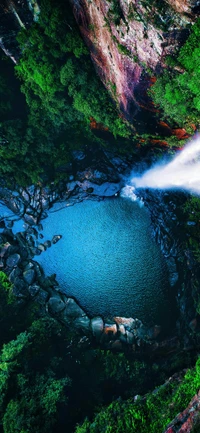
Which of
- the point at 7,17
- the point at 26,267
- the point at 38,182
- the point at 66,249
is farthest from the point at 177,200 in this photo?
the point at 7,17

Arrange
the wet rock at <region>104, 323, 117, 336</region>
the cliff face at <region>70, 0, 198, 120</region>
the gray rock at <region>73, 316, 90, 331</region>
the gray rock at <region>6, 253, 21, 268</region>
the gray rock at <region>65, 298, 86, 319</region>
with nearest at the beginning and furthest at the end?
the cliff face at <region>70, 0, 198, 120</region>
the wet rock at <region>104, 323, 117, 336</region>
the gray rock at <region>73, 316, 90, 331</region>
the gray rock at <region>65, 298, 86, 319</region>
the gray rock at <region>6, 253, 21, 268</region>

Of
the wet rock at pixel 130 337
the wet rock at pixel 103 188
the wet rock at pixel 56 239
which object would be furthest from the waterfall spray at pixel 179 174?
the wet rock at pixel 130 337

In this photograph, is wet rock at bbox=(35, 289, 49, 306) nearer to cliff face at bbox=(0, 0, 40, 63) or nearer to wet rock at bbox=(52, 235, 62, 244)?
wet rock at bbox=(52, 235, 62, 244)

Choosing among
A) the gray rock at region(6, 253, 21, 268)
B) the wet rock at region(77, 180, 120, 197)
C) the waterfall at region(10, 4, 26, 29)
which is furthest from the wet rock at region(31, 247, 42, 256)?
the waterfall at region(10, 4, 26, 29)

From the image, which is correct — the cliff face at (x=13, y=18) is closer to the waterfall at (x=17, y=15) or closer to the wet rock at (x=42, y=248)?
the waterfall at (x=17, y=15)

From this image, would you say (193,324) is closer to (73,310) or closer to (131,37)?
(73,310)

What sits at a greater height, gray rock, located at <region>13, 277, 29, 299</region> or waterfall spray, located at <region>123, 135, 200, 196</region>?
waterfall spray, located at <region>123, 135, 200, 196</region>

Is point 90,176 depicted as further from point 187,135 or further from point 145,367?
point 145,367
